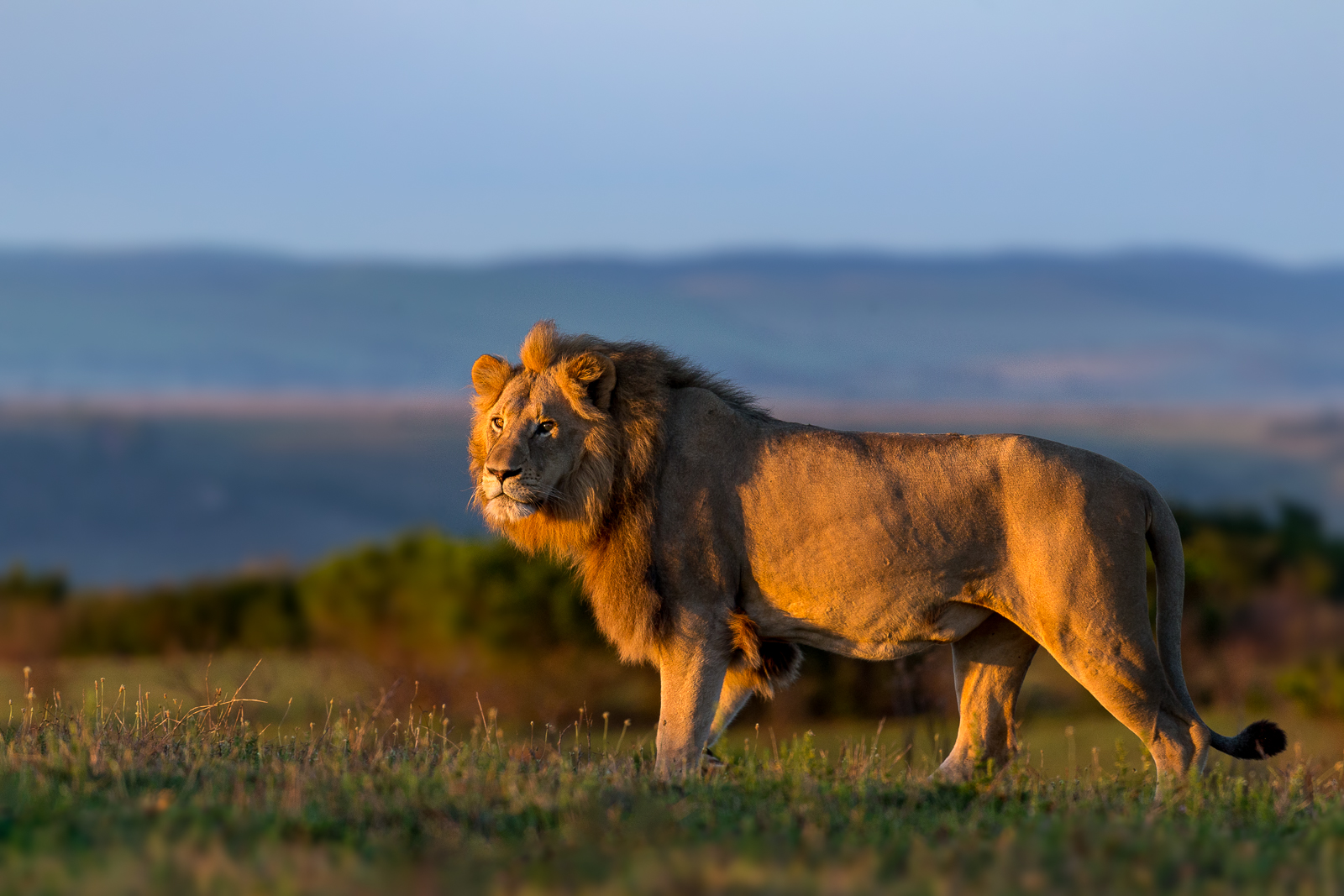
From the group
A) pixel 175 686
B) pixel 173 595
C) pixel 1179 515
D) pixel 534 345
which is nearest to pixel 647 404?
pixel 534 345

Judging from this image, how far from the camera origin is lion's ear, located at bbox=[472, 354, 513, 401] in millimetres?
8570

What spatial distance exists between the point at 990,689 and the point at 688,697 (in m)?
1.97

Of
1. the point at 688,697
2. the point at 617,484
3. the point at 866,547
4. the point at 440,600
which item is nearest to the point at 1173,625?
the point at 866,547

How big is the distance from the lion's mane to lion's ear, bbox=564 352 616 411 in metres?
0.05

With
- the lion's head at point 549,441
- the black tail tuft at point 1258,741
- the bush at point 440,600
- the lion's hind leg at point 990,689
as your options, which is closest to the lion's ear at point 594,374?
the lion's head at point 549,441

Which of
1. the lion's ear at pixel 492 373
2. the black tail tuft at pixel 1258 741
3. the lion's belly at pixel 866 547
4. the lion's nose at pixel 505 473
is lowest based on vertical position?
the black tail tuft at pixel 1258 741

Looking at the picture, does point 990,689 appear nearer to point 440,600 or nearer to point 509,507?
point 509,507

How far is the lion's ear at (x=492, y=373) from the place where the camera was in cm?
857

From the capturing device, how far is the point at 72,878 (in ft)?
14.9

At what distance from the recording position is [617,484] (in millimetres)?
8211

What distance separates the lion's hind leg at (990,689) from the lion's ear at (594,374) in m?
2.62

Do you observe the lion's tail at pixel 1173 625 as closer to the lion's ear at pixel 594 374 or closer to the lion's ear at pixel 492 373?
the lion's ear at pixel 594 374

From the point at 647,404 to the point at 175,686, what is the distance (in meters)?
5.85

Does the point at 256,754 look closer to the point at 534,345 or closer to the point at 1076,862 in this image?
the point at 534,345
